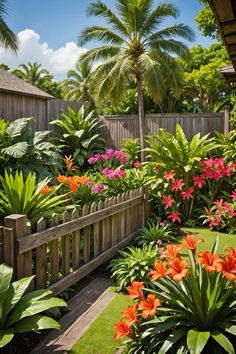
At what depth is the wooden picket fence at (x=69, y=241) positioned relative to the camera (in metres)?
2.57

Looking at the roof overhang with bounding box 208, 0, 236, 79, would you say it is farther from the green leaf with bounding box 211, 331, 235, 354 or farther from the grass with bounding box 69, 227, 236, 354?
the grass with bounding box 69, 227, 236, 354

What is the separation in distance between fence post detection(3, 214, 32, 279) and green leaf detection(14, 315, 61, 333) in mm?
391

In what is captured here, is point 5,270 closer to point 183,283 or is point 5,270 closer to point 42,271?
point 42,271

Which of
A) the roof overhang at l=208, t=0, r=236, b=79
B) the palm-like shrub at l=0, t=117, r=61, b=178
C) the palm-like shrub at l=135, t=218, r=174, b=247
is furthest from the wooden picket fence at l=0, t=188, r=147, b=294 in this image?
the palm-like shrub at l=0, t=117, r=61, b=178

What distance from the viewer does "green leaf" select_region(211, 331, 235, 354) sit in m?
1.84

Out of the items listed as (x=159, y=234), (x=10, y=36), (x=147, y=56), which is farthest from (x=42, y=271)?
(x=10, y=36)

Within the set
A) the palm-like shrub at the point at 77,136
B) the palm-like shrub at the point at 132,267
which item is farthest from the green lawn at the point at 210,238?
the palm-like shrub at the point at 77,136

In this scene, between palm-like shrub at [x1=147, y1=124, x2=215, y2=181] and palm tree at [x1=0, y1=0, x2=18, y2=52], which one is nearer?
palm-like shrub at [x1=147, y1=124, x2=215, y2=181]

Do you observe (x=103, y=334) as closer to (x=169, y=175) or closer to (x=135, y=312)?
(x=135, y=312)

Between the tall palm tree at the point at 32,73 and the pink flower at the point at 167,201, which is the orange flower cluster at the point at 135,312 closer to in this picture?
the pink flower at the point at 167,201

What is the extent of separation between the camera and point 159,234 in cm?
493

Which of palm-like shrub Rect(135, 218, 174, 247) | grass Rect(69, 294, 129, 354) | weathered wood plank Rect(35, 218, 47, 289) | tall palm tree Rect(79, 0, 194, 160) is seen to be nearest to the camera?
grass Rect(69, 294, 129, 354)

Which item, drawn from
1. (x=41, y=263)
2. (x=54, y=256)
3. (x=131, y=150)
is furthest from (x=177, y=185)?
(x=131, y=150)

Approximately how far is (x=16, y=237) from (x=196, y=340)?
1.51 meters
